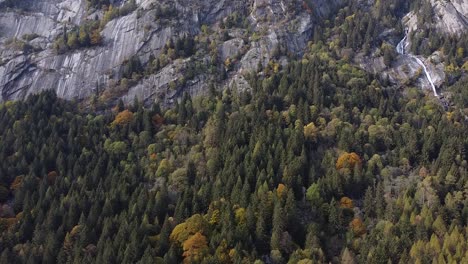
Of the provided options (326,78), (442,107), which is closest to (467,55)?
(442,107)

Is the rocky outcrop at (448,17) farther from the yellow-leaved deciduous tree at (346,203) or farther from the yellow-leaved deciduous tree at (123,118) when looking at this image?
the yellow-leaved deciduous tree at (123,118)

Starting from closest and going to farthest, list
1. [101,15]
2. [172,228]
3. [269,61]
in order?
[172,228] < [269,61] < [101,15]

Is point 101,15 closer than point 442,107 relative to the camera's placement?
No

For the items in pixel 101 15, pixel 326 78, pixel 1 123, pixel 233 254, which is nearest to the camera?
pixel 233 254

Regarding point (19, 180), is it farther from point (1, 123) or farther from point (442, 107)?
point (442, 107)

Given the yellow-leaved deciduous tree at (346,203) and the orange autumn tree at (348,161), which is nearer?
the yellow-leaved deciduous tree at (346,203)

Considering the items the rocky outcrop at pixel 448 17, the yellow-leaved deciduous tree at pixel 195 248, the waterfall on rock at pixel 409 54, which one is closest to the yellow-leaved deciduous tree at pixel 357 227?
the yellow-leaved deciduous tree at pixel 195 248

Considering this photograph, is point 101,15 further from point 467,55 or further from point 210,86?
point 467,55

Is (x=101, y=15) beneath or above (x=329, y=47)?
above
